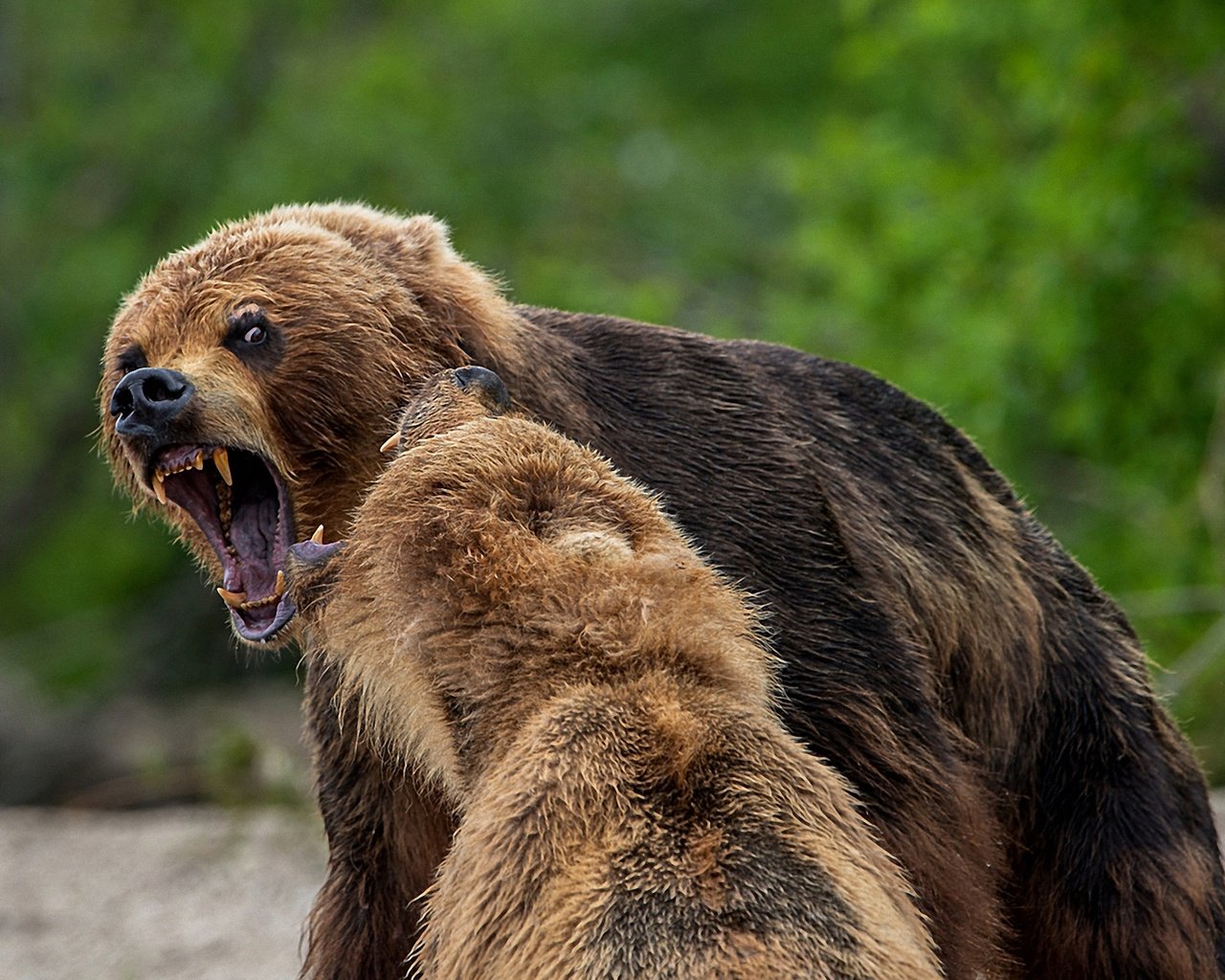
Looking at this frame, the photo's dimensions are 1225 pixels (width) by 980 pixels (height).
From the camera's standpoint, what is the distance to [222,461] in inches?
170

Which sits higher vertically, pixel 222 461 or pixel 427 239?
pixel 427 239

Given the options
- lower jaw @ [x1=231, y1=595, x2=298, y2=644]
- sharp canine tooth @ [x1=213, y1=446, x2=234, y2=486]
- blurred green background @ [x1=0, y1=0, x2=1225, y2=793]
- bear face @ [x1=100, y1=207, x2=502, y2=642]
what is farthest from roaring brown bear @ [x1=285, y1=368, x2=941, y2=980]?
blurred green background @ [x1=0, y1=0, x2=1225, y2=793]

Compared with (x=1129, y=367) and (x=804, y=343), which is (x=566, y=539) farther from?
(x=804, y=343)

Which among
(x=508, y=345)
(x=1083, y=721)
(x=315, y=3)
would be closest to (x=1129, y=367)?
(x=1083, y=721)

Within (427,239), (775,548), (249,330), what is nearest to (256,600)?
(249,330)

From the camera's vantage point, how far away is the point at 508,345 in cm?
445

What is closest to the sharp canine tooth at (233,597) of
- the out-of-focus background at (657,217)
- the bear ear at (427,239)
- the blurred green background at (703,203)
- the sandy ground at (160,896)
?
the bear ear at (427,239)

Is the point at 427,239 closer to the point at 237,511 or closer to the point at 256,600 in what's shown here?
the point at 237,511

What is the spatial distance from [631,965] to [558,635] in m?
0.68

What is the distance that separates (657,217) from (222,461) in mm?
16200

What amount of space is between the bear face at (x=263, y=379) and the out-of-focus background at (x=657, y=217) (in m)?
4.07

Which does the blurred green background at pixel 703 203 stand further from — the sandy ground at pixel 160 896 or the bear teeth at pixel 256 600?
the bear teeth at pixel 256 600

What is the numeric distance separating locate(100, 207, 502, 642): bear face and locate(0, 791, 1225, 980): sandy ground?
312 centimetres

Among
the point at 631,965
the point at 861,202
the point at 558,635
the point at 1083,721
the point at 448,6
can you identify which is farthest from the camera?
the point at 448,6
